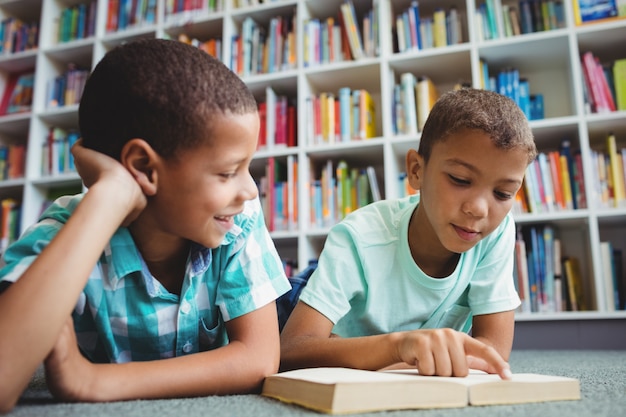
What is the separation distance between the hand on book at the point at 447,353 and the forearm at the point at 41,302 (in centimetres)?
39

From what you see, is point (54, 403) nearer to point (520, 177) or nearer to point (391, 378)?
point (391, 378)

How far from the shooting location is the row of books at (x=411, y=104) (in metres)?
2.45

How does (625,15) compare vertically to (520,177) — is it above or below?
above

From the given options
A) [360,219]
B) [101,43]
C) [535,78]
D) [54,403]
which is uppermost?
[101,43]

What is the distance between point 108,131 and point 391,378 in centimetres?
47

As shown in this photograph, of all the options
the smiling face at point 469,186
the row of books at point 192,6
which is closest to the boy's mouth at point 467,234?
the smiling face at point 469,186

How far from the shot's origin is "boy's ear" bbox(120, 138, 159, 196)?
69cm

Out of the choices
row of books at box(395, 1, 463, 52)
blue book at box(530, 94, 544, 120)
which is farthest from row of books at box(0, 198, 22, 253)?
blue book at box(530, 94, 544, 120)

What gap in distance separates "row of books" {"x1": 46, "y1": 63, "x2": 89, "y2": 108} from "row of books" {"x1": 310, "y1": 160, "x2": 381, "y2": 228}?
152 cm

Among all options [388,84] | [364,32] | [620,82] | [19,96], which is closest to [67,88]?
[19,96]

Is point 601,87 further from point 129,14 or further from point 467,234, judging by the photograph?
point 129,14

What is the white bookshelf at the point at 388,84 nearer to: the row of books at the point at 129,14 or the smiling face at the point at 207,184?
the row of books at the point at 129,14

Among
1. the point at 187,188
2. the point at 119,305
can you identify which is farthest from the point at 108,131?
the point at 119,305

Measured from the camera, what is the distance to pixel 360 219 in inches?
43.8
